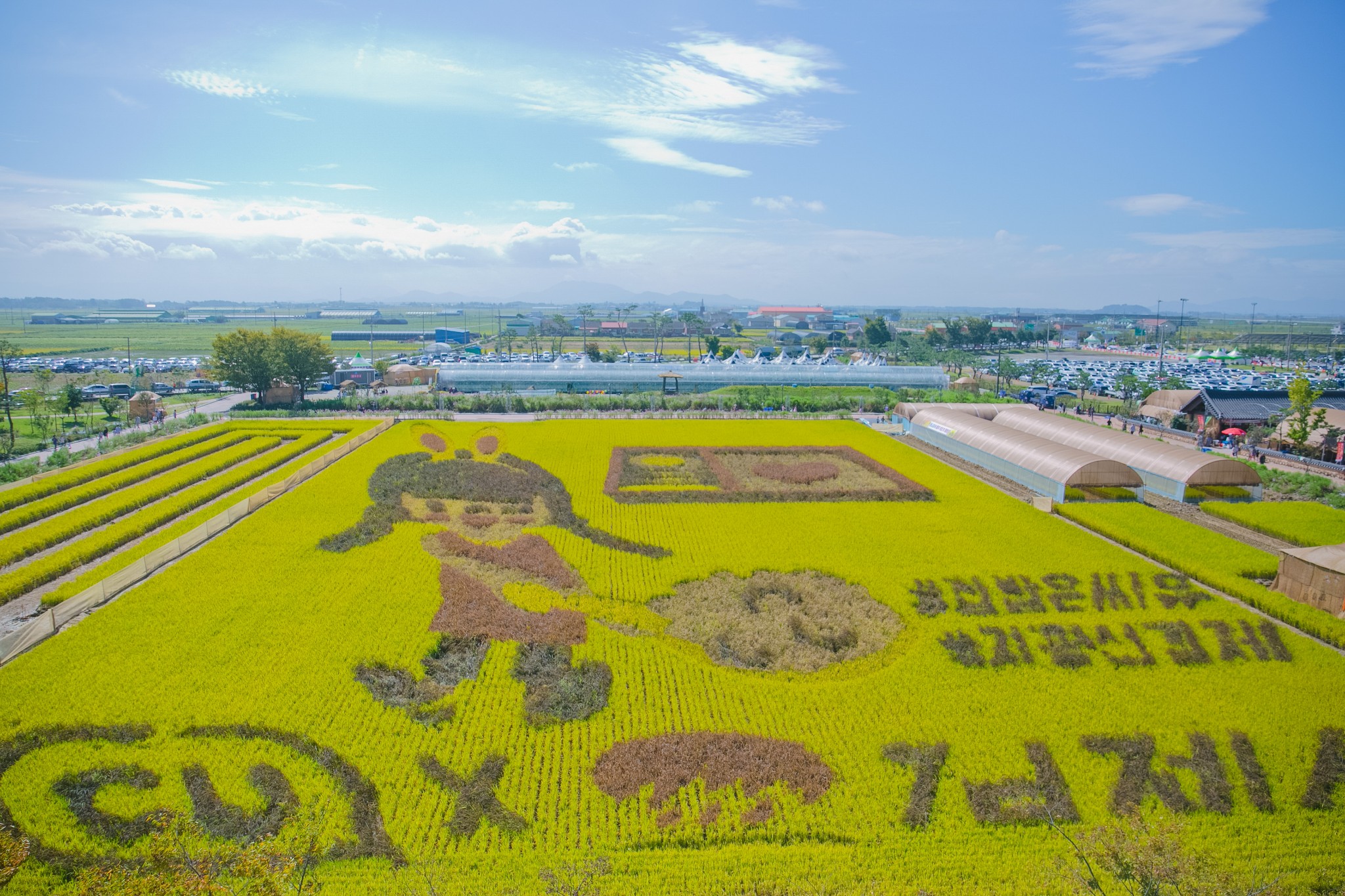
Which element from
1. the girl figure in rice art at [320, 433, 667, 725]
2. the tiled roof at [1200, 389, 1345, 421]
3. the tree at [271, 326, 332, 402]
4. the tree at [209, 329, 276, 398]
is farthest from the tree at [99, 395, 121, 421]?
the tiled roof at [1200, 389, 1345, 421]

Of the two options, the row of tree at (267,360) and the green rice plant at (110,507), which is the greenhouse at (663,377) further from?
the green rice plant at (110,507)

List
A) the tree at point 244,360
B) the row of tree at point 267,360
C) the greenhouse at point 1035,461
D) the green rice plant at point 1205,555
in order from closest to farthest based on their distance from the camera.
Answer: the green rice plant at point 1205,555, the greenhouse at point 1035,461, the tree at point 244,360, the row of tree at point 267,360

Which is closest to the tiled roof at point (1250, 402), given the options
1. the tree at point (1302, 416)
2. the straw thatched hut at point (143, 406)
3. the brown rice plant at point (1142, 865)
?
the tree at point (1302, 416)

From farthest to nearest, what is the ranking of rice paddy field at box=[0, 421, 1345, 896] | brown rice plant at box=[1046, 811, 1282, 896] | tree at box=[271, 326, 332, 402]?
tree at box=[271, 326, 332, 402] < rice paddy field at box=[0, 421, 1345, 896] < brown rice plant at box=[1046, 811, 1282, 896]

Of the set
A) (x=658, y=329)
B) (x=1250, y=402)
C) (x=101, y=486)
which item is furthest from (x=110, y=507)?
(x=658, y=329)

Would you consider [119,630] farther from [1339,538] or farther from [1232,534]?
[1339,538]

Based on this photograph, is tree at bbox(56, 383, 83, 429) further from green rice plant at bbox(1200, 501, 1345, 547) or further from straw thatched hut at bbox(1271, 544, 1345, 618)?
green rice plant at bbox(1200, 501, 1345, 547)

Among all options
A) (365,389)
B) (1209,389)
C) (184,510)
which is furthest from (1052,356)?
(184,510)
